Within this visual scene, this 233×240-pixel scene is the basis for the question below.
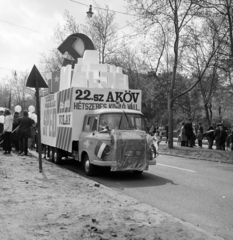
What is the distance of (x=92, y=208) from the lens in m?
5.67

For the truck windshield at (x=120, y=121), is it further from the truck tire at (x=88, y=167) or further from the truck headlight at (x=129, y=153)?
the truck tire at (x=88, y=167)

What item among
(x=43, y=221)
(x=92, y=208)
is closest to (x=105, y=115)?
(x=92, y=208)

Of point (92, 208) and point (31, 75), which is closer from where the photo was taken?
point (92, 208)

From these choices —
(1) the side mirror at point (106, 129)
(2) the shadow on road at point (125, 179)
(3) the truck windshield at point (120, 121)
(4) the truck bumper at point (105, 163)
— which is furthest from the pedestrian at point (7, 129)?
(4) the truck bumper at point (105, 163)

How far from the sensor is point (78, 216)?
5.11 meters

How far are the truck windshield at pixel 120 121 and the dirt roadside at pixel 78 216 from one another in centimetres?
288

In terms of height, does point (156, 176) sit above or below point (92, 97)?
below

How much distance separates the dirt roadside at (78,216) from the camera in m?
4.39

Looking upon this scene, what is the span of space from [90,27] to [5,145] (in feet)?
60.8

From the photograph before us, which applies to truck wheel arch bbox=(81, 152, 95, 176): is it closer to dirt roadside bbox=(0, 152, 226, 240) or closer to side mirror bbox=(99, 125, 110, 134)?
side mirror bbox=(99, 125, 110, 134)

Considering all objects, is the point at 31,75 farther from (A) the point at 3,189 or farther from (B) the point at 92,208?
(B) the point at 92,208

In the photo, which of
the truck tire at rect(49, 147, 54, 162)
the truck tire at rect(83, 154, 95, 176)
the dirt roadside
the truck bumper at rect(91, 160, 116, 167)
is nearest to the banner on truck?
the truck tire at rect(49, 147, 54, 162)

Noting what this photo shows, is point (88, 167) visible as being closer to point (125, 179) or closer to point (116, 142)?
point (125, 179)

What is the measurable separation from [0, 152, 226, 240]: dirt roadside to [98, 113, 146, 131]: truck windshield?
2876mm
